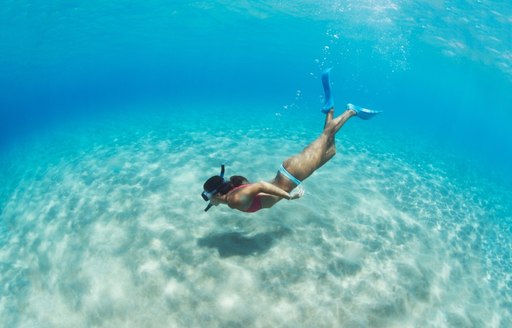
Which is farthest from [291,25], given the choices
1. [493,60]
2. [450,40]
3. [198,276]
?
[198,276]

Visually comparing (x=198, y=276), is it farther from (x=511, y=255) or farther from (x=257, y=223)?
(x=511, y=255)

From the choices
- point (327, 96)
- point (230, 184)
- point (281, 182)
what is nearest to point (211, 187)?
point (230, 184)

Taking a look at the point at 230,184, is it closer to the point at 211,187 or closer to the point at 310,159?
the point at 211,187

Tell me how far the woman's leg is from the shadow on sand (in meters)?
1.58

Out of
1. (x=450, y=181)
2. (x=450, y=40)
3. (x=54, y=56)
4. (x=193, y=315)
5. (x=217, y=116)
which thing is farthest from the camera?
(x=54, y=56)

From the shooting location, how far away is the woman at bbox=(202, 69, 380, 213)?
5480 mm

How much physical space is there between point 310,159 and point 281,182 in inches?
32.2

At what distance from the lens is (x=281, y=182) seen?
657 centimetres

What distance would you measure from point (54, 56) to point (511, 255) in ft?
231

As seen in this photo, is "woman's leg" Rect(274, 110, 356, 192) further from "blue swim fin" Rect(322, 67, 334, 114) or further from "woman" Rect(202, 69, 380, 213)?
"blue swim fin" Rect(322, 67, 334, 114)

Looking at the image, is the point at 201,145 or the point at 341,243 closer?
the point at 341,243

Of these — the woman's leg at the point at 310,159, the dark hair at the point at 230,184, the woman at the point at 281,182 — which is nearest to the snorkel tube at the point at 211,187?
the woman at the point at 281,182

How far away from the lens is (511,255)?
958 cm

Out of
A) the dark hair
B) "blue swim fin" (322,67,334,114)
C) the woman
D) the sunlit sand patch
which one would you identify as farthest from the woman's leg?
the sunlit sand patch
